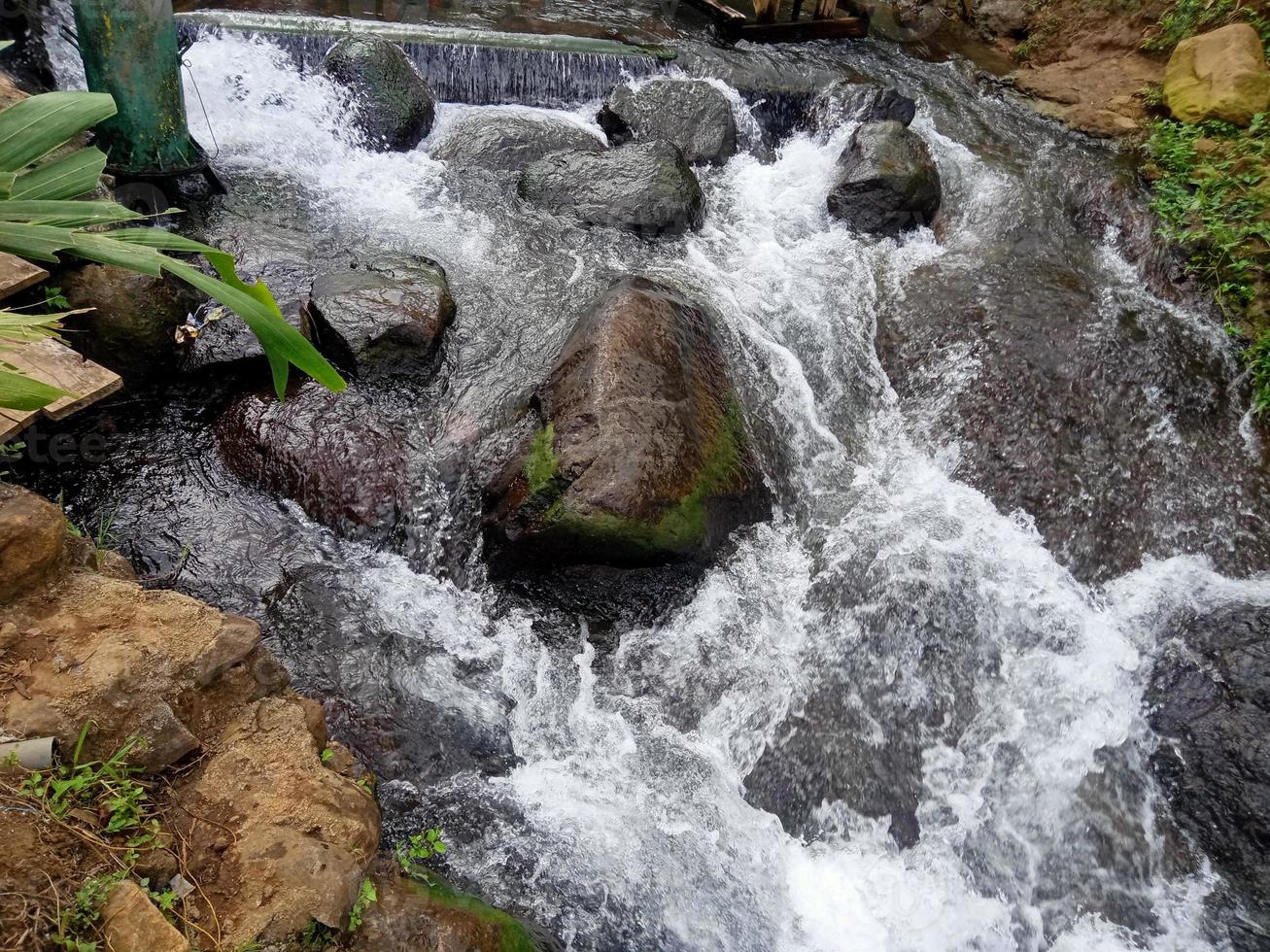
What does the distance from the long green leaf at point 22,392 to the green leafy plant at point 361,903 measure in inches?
58.5

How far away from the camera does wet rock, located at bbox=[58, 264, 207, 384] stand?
12.6ft

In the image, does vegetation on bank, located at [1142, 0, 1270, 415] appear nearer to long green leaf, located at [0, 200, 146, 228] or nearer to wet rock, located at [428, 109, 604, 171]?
wet rock, located at [428, 109, 604, 171]

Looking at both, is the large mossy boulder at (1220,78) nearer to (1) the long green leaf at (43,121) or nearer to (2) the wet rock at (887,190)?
(2) the wet rock at (887,190)

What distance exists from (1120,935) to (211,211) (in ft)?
20.8

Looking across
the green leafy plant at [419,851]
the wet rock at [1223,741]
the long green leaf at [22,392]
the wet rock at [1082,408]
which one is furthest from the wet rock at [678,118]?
the long green leaf at [22,392]

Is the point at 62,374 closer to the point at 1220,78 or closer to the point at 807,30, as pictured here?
the point at 807,30

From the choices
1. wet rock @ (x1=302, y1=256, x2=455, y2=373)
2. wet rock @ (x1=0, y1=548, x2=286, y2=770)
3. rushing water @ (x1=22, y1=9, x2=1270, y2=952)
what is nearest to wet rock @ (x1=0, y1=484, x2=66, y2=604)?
wet rock @ (x1=0, y1=548, x2=286, y2=770)

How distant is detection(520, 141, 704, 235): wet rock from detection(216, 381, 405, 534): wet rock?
8.35 feet

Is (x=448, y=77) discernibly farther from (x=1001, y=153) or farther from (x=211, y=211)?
(x=1001, y=153)

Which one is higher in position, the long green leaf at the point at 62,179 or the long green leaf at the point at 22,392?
the long green leaf at the point at 62,179

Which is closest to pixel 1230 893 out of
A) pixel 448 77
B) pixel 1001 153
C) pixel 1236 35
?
pixel 1001 153

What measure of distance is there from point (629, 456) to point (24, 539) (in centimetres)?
229

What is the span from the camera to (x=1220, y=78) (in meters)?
6.69

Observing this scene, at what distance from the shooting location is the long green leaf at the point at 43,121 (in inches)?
74.3
